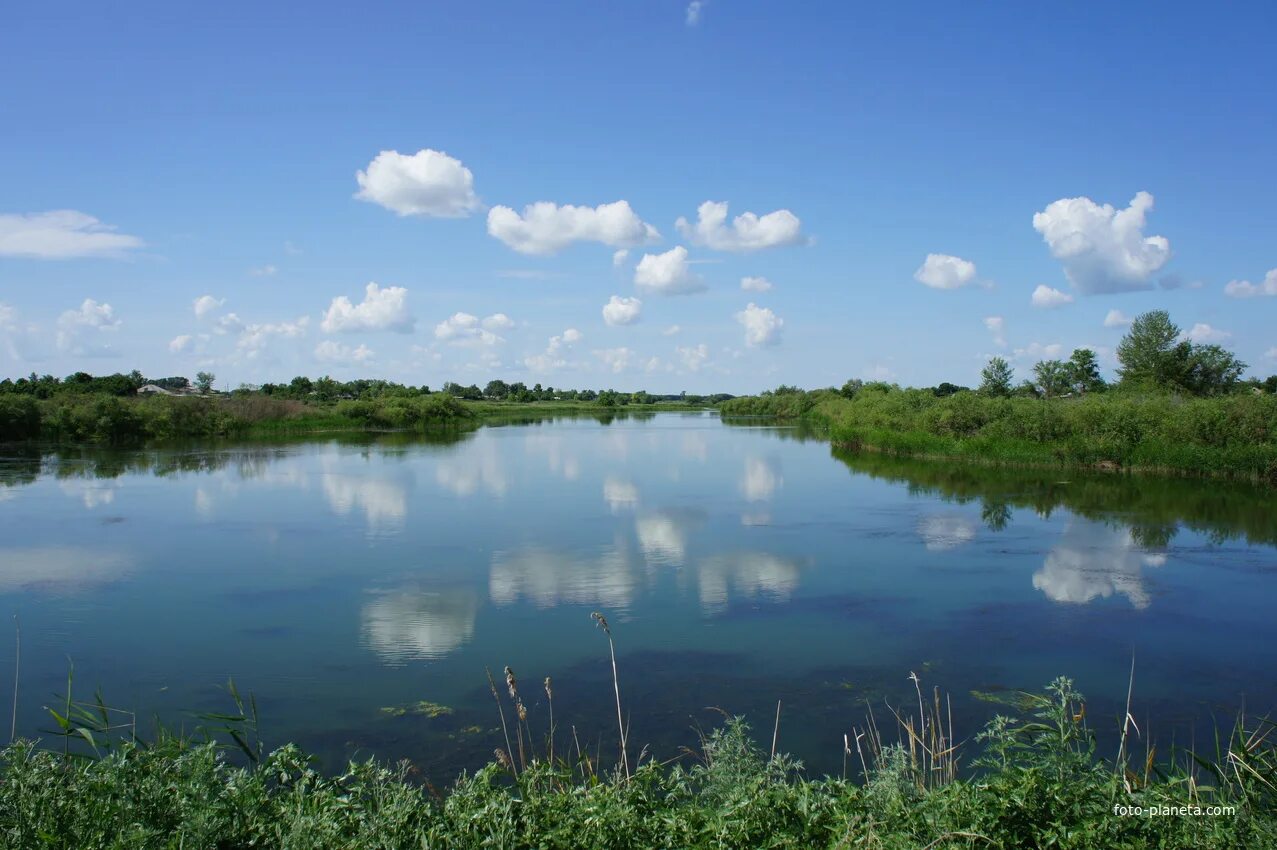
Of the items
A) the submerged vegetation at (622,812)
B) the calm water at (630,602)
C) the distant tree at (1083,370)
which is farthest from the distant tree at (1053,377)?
the submerged vegetation at (622,812)

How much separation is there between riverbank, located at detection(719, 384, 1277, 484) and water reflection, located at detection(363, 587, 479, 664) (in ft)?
61.2

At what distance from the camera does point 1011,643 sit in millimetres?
7742

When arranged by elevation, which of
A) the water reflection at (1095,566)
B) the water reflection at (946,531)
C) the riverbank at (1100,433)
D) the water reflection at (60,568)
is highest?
the riverbank at (1100,433)

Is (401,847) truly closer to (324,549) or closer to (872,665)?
(872,665)

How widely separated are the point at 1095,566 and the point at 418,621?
867 cm

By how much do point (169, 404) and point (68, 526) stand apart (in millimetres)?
25784

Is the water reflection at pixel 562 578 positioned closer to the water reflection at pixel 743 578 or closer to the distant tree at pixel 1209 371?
the water reflection at pixel 743 578

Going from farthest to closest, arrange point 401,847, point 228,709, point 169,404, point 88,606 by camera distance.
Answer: point 169,404 → point 88,606 → point 228,709 → point 401,847

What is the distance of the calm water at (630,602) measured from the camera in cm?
620

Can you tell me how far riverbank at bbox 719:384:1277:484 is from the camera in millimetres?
19766

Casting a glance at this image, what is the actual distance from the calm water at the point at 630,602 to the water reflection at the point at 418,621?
41 mm

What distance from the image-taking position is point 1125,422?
2211cm

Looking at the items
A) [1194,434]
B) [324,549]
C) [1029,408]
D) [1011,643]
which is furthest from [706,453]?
[1011,643]

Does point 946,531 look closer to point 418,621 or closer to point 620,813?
point 418,621
